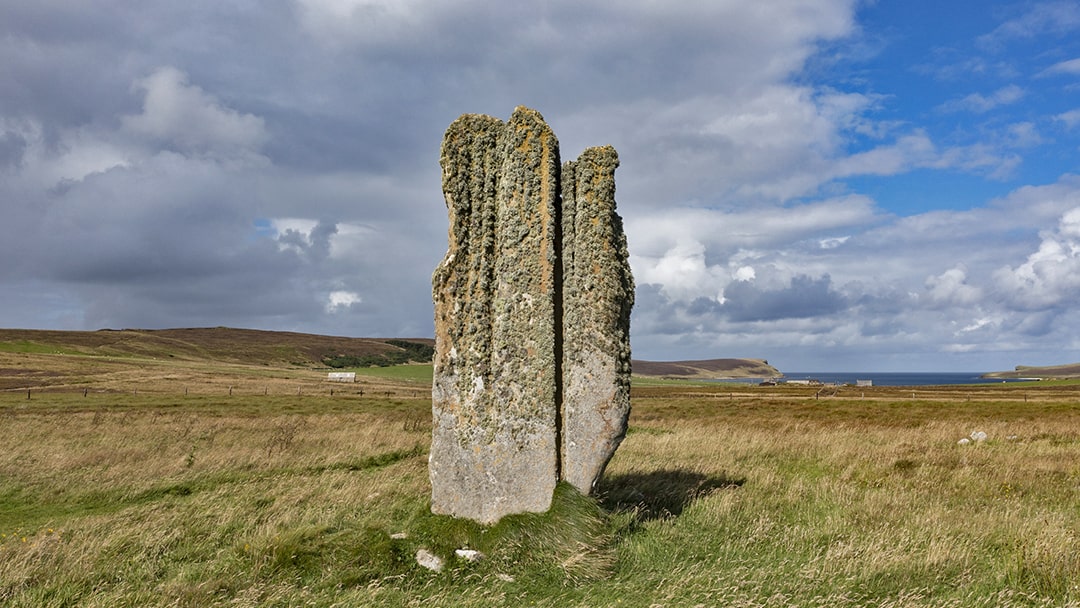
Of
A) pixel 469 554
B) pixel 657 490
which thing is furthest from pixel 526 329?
pixel 657 490

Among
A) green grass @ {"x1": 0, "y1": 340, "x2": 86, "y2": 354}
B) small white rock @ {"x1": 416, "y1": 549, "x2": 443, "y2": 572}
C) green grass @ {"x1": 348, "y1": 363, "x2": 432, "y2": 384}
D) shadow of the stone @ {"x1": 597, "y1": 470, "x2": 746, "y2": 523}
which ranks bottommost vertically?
green grass @ {"x1": 348, "y1": 363, "x2": 432, "y2": 384}

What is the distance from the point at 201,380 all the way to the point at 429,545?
69395mm

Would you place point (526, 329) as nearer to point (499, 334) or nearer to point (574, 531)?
point (499, 334)

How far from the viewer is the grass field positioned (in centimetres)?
656

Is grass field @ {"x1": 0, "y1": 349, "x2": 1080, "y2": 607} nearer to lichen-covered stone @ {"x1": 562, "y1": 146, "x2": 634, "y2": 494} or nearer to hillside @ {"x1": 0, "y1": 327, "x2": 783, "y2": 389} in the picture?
lichen-covered stone @ {"x1": 562, "y1": 146, "x2": 634, "y2": 494}

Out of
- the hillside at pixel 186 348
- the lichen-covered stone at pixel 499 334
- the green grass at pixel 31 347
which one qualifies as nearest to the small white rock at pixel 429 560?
the lichen-covered stone at pixel 499 334

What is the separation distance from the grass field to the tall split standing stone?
1.99ft

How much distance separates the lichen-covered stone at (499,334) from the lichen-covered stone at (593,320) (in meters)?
0.34

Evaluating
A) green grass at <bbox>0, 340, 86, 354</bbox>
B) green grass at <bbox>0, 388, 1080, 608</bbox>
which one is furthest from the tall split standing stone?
green grass at <bbox>0, 340, 86, 354</bbox>

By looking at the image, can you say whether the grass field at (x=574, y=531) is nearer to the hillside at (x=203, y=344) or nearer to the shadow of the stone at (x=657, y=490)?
the shadow of the stone at (x=657, y=490)

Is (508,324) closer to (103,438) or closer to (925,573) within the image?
(925,573)

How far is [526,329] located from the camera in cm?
909

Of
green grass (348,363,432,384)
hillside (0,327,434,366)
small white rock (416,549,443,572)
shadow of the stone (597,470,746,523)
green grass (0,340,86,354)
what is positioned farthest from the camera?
hillside (0,327,434,366)

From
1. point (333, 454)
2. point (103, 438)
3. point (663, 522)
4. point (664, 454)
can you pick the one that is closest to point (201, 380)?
point (103, 438)
